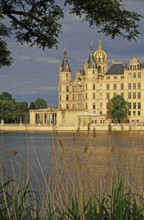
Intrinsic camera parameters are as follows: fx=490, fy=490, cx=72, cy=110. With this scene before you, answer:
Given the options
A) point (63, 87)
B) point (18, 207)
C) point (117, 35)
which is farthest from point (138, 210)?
point (63, 87)

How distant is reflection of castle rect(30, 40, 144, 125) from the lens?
250 ft

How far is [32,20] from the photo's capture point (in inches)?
166

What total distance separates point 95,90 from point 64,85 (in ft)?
24.3

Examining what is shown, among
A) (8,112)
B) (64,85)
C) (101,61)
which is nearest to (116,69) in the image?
(101,61)

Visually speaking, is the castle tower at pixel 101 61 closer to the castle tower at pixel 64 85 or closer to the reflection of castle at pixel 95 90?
the reflection of castle at pixel 95 90

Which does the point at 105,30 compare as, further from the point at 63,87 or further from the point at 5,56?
the point at 63,87

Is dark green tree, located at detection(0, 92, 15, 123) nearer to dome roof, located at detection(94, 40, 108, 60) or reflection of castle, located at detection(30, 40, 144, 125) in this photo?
reflection of castle, located at detection(30, 40, 144, 125)

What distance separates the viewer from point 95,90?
260 feet

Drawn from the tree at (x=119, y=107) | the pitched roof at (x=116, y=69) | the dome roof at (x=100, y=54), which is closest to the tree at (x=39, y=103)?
the dome roof at (x=100, y=54)

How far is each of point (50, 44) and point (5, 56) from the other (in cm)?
41

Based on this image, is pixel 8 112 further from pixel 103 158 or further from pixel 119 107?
pixel 103 158

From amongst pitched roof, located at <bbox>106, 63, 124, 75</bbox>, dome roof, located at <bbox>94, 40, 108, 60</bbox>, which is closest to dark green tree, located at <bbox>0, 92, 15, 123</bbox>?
pitched roof, located at <bbox>106, 63, 124, 75</bbox>

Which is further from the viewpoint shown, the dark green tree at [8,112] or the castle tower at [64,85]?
the castle tower at [64,85]

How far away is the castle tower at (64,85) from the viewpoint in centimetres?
8400
